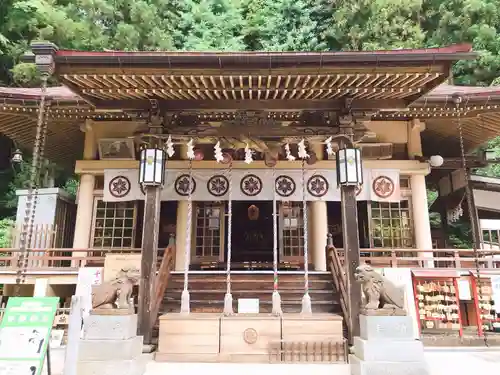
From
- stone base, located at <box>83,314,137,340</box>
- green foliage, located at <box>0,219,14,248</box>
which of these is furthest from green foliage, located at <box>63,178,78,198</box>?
stone base, located at <box>83,314,137,340</box>

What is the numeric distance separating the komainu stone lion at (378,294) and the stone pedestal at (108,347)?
345 centimetres

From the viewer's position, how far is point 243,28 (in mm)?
21375

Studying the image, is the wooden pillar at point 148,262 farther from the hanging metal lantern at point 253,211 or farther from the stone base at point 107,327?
the hanging metal lantern at point 253,211

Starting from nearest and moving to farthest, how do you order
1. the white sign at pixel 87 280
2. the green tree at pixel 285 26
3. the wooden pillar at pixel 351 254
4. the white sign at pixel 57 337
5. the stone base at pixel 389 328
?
the stone base at pixel 389 328 → the wooden pillar at pixel 351 254 → the white sign at pixel 57 337 → the white sign at pixel 87 280 → the green tree at pixel 285 26

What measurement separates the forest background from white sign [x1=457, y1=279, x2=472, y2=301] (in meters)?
8.82

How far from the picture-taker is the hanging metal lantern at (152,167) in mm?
6711

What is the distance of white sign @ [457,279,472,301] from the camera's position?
29.5 feet

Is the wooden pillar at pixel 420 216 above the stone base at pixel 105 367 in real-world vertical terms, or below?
above

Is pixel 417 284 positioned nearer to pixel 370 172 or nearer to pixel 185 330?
pixel 370 172

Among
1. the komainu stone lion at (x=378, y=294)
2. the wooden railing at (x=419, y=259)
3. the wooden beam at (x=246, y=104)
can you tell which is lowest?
the komainu stone lion at (x=378, y=294)

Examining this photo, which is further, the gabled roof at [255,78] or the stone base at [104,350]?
the gabled roof at [255,78]

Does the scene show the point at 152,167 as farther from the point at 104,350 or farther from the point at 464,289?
the point at 464,289

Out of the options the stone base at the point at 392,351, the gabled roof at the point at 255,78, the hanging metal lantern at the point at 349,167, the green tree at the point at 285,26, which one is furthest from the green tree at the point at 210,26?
the stone base at the point at 392,351

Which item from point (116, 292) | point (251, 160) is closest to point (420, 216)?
point (251, 160)
